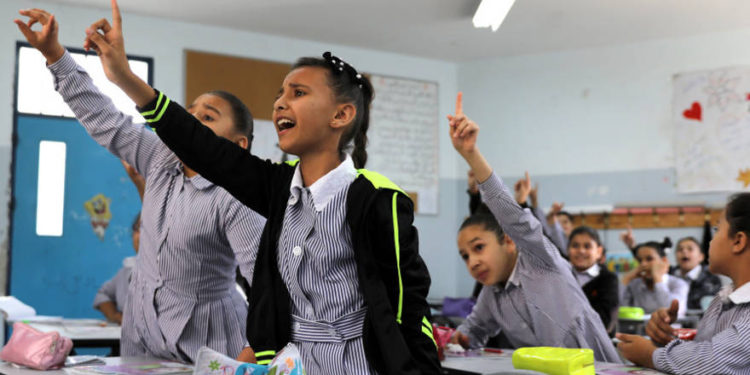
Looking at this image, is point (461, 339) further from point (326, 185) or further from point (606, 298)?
point (326, 185)

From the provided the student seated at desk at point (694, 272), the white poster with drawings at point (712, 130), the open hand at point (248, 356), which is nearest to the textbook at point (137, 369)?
the open hand at point (248, 356)

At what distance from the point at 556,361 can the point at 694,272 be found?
15.5 feet

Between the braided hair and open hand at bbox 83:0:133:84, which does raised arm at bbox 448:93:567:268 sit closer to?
the braided hair

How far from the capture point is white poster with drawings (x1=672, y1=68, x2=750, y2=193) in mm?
6348

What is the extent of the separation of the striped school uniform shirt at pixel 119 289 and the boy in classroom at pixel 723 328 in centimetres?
303

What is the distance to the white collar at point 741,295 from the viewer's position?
6.36 ft

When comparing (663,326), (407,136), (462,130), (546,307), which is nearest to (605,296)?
Result: (546,307)

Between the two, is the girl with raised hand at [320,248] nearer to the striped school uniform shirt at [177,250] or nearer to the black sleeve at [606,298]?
the striped school uniform shirt at [177,250]

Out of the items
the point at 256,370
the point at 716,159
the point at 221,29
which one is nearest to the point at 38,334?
the point at 256,370

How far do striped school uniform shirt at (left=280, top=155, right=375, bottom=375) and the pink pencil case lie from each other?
2.49 ft

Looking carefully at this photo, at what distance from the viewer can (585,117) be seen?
7.06m

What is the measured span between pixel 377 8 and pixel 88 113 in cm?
453

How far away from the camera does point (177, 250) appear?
190 cm

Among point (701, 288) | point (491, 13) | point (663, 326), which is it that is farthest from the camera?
point (491, 13)
